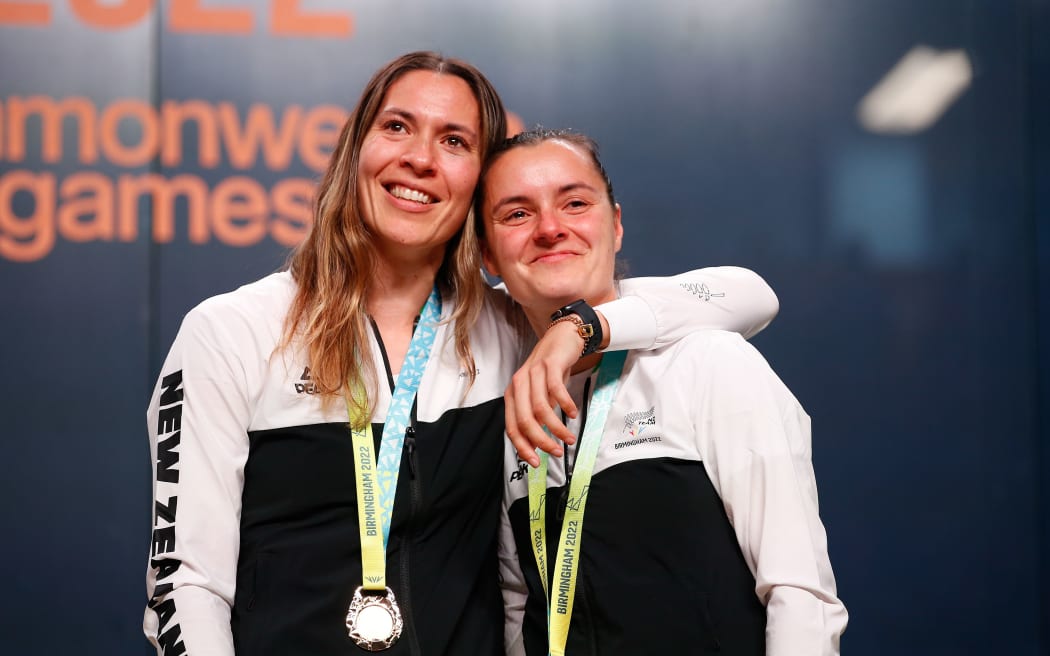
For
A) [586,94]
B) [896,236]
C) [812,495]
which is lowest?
[812,495]

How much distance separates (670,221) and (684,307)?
1.62 meters

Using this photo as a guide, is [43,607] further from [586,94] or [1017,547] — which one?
[1017,547]

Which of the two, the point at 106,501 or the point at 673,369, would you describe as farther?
the point at 106,501

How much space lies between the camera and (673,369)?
175 cm

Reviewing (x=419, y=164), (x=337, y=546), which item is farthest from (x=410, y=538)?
(x=419, y=164)

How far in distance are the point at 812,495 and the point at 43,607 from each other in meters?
2.70

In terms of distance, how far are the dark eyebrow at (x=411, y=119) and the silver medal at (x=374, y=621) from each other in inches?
39.7

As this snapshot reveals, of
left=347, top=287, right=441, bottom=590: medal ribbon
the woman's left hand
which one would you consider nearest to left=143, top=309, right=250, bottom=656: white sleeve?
left=347, top=287, right=441, bottom=590: medal ribbon

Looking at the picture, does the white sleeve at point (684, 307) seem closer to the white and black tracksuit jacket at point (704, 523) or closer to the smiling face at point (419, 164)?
the white and black tracksuit jacket at point (704, 523)

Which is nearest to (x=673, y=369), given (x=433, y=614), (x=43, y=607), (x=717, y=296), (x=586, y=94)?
(x=717, y=296)

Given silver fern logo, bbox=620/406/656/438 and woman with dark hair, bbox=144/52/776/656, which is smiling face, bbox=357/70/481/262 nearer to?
woman with dark hair, bbox=144/52/776/656

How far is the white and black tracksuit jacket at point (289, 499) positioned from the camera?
1.70m

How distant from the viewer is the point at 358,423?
1.82 m

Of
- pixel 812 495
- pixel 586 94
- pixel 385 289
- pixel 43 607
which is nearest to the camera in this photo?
pixel 812 495
